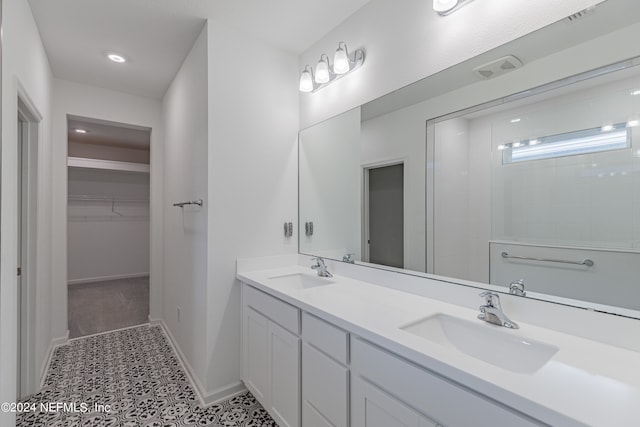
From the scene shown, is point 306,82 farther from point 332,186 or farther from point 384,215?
point 384,215

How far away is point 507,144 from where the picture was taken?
126cm

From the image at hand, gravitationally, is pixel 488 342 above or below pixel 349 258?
below

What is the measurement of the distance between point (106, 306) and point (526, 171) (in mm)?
4869

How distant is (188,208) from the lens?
7.90 ft

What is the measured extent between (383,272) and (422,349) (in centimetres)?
83

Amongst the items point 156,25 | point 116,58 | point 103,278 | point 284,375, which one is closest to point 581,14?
point 284,375

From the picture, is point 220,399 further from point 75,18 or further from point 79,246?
point 79,246

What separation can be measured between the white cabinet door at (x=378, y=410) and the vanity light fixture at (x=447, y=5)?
1.65 meters

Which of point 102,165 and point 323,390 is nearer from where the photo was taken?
point 323,390

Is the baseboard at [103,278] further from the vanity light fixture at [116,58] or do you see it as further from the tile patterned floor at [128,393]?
the vanity light fixture at [116,58]

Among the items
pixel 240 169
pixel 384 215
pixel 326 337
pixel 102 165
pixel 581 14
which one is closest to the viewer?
pixel 581 14

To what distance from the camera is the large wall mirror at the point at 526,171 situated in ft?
3.27

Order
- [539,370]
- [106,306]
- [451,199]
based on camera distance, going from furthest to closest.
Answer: [106,306], [451,199], [539,370]

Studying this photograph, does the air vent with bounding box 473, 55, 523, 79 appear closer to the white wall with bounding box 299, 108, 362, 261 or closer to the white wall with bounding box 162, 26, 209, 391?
the white wall with bounding box 299, 108, 362, 261
